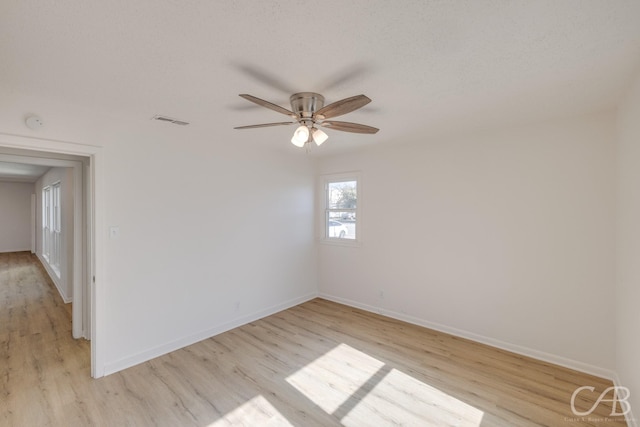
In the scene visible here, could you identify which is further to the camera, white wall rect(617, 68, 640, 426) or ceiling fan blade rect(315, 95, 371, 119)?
white wall rect(617, 68, 640, 426)

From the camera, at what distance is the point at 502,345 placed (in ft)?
10.1

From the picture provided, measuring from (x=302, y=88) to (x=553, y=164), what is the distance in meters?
2.60

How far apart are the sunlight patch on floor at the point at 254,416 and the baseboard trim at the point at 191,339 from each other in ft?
4.30

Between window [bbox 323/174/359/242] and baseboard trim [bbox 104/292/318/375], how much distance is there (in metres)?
1.26

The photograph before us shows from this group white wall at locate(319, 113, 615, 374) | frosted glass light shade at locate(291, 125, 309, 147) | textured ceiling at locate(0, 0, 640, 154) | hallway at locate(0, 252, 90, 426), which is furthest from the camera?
white wall at locate(319, 113, 615, 374)

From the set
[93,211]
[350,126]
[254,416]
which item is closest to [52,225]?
[93,211]

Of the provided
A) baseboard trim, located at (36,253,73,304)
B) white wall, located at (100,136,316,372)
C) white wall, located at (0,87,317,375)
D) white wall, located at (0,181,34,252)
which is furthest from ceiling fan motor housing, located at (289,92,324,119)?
white wall, located at (0,181,34,252)

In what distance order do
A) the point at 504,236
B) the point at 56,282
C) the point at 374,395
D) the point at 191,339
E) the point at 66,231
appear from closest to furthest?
1. the point at 374,395
2. the point at 504,236
3. the point at 191,339
4. the point at 66,231
5. the point at 56,282

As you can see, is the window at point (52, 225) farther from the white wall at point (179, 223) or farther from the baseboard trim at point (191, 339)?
the baseboard trim at point (191, 339)

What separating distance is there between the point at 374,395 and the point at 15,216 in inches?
482

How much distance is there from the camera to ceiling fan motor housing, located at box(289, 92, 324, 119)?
6.72 ft

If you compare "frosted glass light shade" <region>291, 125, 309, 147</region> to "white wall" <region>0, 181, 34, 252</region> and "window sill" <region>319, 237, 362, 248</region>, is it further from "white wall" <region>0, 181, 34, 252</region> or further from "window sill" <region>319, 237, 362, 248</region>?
"white wall" <region>0, 181, 34, 252</region>

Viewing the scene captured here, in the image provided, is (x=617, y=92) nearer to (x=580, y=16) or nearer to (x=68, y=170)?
(x=580, y=16)

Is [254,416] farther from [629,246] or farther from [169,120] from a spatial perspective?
[629,246]
